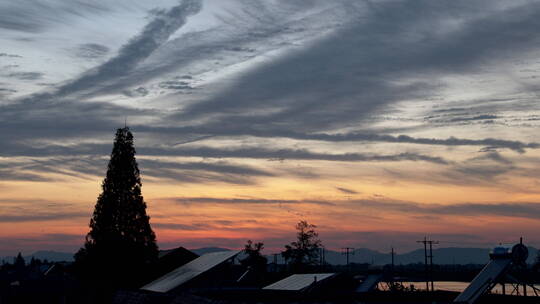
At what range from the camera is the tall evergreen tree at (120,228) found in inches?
3056

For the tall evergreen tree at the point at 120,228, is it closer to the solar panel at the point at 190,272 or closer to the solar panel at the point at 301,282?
the solar panel at the point at 190,272

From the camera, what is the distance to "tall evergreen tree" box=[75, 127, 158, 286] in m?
77.6

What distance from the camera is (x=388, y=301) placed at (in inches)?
1842

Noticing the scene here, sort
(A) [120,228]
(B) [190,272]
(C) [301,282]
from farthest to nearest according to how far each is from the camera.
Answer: (A) [120,228]
(C) [301,282]
(B) [190,272]

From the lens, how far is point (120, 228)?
7900 centimetres

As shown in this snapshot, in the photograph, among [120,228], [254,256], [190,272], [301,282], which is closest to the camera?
[190,272]

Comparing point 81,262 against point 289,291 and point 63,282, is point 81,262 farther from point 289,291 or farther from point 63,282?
point 289,291

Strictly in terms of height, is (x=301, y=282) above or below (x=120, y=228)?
below

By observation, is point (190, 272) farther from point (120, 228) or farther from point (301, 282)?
→ point (120, 228)

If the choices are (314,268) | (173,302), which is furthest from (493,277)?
(314,268)

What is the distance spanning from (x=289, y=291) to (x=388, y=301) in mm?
7010

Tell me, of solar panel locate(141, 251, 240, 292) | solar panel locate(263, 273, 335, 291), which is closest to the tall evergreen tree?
solar panel locate(141, 251, 240, 292)

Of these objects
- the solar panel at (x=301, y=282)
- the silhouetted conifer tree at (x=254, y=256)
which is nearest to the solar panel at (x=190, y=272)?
the solar panel at (x=301, y=282)

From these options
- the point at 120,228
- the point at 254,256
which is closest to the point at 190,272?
the point at 120,228
